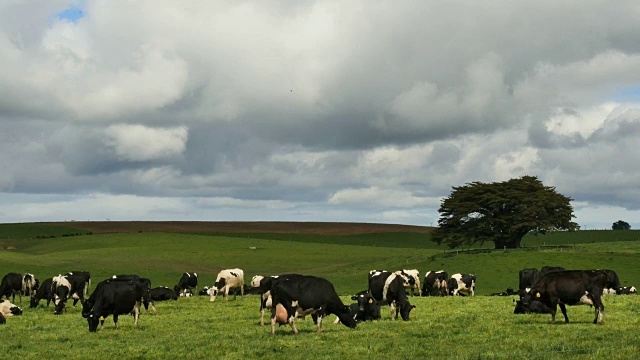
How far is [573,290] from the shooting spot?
25688 millimetres

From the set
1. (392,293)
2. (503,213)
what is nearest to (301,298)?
(392,293)

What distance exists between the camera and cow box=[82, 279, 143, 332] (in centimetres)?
2736

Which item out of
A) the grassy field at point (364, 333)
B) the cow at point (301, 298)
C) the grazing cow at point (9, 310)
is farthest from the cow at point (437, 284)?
the cow at point (301, 298)

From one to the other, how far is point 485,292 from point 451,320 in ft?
119

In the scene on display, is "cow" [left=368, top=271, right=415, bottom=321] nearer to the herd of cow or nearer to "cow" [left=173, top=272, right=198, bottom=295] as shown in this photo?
the herd of cow

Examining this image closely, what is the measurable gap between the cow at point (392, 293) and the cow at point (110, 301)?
31.5 ft

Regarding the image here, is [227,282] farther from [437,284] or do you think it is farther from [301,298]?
[301,298]

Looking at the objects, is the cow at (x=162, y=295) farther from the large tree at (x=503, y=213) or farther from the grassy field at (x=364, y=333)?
the large tree at (x=503, y=213)

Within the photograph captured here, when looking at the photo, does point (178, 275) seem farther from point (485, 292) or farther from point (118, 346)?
point (118, 346)

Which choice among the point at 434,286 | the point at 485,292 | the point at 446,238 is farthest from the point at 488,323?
the point at 446,238

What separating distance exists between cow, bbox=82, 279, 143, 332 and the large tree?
7398cm

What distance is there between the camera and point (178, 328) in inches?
1122

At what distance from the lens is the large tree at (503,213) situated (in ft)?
320

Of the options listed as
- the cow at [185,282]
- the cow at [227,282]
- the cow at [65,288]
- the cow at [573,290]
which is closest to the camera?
the cow at [573,290]
